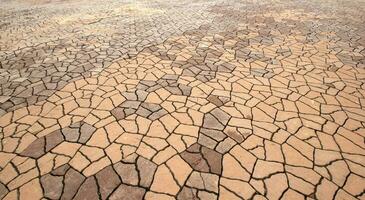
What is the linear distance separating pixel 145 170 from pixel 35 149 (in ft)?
4.99

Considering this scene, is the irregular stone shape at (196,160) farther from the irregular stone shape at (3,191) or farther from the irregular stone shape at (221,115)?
the irregular stone shape at (3,191)

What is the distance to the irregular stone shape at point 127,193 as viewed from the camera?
2.69 m

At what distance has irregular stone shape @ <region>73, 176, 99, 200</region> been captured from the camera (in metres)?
2.69

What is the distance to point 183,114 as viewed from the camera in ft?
13.0

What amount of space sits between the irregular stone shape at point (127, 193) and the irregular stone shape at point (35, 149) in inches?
48.1

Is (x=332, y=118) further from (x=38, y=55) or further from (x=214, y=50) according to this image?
(x=38, y=55)

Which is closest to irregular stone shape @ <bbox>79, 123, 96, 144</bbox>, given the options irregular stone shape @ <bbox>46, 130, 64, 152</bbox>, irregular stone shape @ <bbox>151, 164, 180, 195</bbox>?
irregular stone shape @ <bbox>46, 130, 64, 152</bbox>

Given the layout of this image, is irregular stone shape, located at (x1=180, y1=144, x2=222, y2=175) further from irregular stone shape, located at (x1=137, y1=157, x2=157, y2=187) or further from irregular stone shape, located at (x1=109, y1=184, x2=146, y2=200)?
irregular stone shape, located at (x1=109, y1=184, x2=146, y2=200)

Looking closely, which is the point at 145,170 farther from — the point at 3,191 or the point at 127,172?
the point at 3,191

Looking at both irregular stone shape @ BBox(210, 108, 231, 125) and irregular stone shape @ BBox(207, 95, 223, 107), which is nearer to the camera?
irregular stone shape @ BBox(210, 108, 231, 125)

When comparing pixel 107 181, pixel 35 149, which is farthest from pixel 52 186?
pixel 35 149

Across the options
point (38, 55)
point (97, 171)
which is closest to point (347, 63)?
point (97, 171)

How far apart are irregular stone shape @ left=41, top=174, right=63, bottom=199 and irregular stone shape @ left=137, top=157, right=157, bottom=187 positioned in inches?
33.9

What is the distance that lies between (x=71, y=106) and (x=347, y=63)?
5.80 m
